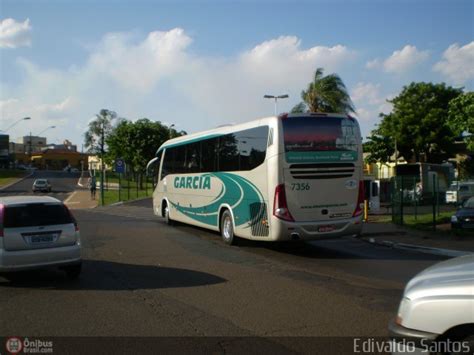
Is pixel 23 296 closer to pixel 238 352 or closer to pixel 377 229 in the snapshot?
pixel 238 352

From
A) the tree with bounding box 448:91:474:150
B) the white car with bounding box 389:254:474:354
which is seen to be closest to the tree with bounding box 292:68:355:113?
the tree with bounding box 448:91:474:150

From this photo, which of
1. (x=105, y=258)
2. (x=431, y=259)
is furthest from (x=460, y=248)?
(x=105, y=258)

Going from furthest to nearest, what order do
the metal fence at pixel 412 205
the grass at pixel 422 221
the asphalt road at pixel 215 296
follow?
the metal fence at pixel 412 205 < the grass at pixel 422 221 < the asphalt road at pixel 215 296

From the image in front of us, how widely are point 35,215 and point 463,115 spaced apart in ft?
83.3

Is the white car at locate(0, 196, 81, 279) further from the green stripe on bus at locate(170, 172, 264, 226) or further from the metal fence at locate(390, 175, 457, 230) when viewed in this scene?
the metal fence at locate(390, 175, 457, 230)

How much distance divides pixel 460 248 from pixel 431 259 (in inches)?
98.6

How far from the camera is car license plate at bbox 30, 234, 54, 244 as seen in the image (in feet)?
28.5

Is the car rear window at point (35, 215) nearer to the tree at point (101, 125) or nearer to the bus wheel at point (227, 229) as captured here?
the bus wheel at point (227, 229)

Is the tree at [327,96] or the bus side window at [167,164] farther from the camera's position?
the tree at [327,96]

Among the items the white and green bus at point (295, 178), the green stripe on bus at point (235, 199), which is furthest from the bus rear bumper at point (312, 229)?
the green stripe on bus at point (235, 199)

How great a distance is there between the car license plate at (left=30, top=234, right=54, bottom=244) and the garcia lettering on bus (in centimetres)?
752

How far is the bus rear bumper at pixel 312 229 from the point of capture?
12258 mm

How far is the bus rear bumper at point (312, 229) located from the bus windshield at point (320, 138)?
5.06ft

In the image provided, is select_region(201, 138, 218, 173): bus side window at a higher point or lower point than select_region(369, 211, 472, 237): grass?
higher
